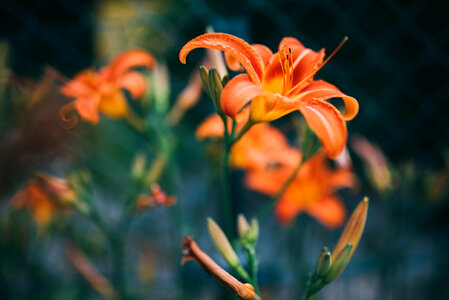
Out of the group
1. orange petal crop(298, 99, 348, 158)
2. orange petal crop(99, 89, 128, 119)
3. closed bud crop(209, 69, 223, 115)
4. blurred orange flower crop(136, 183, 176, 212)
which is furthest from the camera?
orange petal crop(99, 89, 128, 119)

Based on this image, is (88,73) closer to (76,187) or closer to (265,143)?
(76,187)

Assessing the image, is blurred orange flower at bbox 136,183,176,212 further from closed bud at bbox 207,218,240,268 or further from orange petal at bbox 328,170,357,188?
orange petal at bbox 328,170,357,188

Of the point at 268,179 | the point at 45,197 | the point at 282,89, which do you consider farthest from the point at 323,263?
the point at 45,197

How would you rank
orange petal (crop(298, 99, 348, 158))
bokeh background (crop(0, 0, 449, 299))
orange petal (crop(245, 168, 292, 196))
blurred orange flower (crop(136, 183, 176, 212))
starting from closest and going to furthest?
orange petal (crop(298, 99, 348, 158)), blurred orange flower (crop(136, 183, 176, 212)), orange petal (crop(245, 168, 292, 196)), bokeh background (crop(0, 0, 449, 299))

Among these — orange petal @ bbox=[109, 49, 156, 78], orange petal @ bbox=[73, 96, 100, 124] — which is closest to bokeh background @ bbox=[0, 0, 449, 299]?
orange petal @ bbox=[109, 49, 156, 78]

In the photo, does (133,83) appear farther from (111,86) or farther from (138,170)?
(138,170)

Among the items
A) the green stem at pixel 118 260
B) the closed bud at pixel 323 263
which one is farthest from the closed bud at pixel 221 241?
the green stem at pixel 118 260
